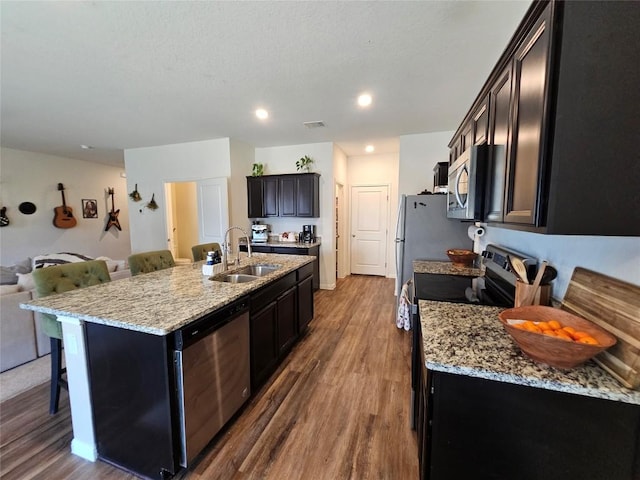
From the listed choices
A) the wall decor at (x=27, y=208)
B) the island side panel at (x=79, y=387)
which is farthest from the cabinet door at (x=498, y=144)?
the wall decor at (x=27, y=208)

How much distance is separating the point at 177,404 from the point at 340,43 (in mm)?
2577

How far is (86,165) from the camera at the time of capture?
20.5 ft

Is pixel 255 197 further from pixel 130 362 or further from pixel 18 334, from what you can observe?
pixel 130 362

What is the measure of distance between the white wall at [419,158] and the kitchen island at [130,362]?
3.58 m

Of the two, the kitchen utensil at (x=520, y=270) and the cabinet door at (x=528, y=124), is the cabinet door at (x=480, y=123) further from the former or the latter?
the kitchen utensil at (x=520, y=270)

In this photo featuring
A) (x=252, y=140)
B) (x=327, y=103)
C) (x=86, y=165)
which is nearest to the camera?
(x=327, y=103)

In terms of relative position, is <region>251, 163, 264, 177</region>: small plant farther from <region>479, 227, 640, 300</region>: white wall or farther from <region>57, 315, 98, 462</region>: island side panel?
<region>479, 227, 640, 300</region>: white wall

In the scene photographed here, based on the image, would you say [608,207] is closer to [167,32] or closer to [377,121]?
[167,32]

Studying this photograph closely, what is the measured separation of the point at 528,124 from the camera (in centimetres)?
103

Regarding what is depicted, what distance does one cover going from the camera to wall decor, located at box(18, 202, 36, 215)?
16.8 ft

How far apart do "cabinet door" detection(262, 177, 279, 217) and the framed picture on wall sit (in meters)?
4.66

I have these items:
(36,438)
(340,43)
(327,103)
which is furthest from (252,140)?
(36,438)

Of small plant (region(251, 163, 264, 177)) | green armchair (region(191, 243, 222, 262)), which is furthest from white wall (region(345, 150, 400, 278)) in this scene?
green armchair (region(191, 243, 222, 262))

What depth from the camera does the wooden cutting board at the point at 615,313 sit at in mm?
811
